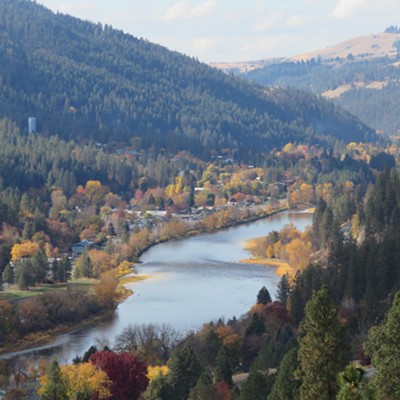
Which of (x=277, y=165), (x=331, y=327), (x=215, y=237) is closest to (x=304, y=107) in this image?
(x=277, y=165)

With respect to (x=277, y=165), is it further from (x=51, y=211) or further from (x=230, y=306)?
(x=230, y=306)

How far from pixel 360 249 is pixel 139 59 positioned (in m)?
141

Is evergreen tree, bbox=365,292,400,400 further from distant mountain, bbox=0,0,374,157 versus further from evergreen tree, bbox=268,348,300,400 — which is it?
distant mountain, bbox=0,0,374,157

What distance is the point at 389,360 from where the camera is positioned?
750 inches

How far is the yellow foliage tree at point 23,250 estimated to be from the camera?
62.8 metres

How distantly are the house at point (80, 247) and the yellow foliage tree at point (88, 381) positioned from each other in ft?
127

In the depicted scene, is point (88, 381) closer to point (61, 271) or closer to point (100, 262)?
point (61, 271)

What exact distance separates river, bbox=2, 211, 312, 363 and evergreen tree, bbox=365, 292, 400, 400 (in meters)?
23.5

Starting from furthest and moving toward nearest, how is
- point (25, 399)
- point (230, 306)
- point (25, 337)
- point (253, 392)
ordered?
point (230, 306) → point (25, 337) → point (25, 399) → point (253, 392)

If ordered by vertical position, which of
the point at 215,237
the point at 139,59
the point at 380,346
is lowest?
the point at 215,237

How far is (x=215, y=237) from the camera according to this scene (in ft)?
272

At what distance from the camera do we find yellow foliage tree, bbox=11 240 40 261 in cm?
6284

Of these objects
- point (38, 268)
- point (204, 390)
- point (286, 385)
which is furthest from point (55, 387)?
point (38, 268)

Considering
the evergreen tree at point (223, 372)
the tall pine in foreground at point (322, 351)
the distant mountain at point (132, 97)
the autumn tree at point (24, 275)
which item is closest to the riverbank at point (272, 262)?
the autumn tree at point (24, 275)
